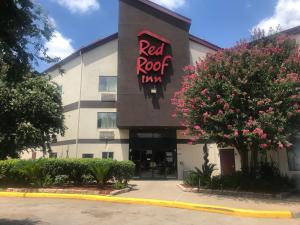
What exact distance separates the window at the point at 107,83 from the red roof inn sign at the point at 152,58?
9.61ft

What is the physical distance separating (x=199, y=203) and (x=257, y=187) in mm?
4489

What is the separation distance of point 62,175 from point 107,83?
12624mm

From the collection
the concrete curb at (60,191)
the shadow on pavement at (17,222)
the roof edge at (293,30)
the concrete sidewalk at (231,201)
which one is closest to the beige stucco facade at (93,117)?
the roof edge at (293,30)

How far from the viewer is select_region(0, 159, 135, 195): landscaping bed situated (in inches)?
646

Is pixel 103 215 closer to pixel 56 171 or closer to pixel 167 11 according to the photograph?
pixel 56 171

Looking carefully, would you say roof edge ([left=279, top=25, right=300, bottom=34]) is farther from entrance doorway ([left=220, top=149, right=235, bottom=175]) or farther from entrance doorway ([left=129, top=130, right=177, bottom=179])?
entrance doorway ([left=129, top=130, right=177, bottom=179])

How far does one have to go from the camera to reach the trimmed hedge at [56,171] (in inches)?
650

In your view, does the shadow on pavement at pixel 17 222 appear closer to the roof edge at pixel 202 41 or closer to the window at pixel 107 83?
the window at pixel 107 83

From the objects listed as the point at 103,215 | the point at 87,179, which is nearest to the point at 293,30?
the point at 87,179

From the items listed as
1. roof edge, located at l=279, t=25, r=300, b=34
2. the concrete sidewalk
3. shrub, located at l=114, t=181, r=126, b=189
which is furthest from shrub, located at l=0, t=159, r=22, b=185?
roof edge, located at l=279, t=25, r=300, b=34

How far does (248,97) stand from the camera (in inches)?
610

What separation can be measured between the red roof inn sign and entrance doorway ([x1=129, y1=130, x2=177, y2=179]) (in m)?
4.53

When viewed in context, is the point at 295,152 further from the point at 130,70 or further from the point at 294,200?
the point at 130,70

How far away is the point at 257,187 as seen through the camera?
16.4 meters
